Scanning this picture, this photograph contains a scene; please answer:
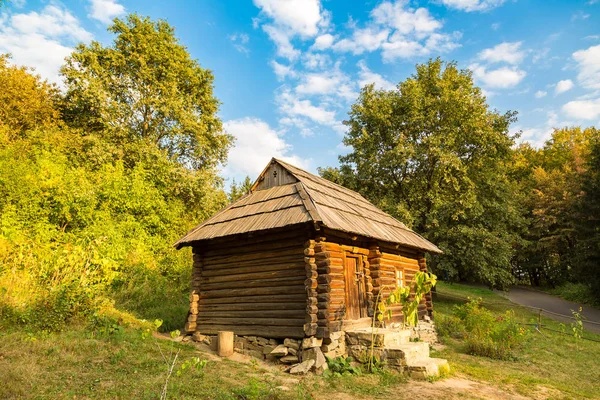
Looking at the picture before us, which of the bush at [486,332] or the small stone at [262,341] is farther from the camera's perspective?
the bush at [486,332]

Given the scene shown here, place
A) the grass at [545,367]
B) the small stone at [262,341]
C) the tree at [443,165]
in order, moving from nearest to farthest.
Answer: the grass at [545,367], the small stone at [262,341], the tree at [443,165]

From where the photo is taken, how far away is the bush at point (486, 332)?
10828 mm

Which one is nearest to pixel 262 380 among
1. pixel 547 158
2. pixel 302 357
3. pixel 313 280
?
pixel 302 357

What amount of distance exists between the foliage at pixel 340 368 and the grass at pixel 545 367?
2830 millimetres

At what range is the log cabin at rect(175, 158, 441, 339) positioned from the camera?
844 centimetres

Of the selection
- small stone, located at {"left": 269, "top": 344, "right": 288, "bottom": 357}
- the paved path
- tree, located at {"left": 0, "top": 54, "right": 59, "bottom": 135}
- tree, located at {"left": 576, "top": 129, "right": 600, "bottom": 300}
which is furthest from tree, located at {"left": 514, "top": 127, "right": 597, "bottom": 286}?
tree, located at {"left": 0, "top": 54, "right": 59, "bottom": 135}

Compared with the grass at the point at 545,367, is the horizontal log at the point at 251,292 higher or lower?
higher

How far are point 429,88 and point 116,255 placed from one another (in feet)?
64.2

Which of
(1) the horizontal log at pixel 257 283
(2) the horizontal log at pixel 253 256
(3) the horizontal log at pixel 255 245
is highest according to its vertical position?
(3) the horizontal log at pixel 255 245

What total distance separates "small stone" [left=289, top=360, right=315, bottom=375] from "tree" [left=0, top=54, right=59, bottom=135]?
642 inches

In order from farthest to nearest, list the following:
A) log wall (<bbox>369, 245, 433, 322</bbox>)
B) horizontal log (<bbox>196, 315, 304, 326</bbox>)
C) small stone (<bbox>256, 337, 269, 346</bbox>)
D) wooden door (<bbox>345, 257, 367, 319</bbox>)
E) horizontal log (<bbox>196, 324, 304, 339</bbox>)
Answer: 1. log wall (<bbox>369, 245, 433, 322</bbox>)
2. wooden door (<bbox>345, 257, 367, 319</bbox>)
3. small stone (<bbox>256, 337, 269, 346</bbox>)
4. horizontal log (<bbox>196, 315, 304, 326</bbox>)
5. horizontal log (<bbox>196, 324, 304, 339</bbox>)

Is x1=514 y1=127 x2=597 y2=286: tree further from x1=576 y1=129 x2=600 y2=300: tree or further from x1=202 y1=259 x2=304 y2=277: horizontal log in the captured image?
x1=202 y1=259 x2=304 y2=277: horizontal log

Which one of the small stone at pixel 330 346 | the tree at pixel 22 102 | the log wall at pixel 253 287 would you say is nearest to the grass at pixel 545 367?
the small stone at pixel 330 346

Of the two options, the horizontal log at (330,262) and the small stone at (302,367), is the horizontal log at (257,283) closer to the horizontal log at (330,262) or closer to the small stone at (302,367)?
the horizontal log at (330,262)
